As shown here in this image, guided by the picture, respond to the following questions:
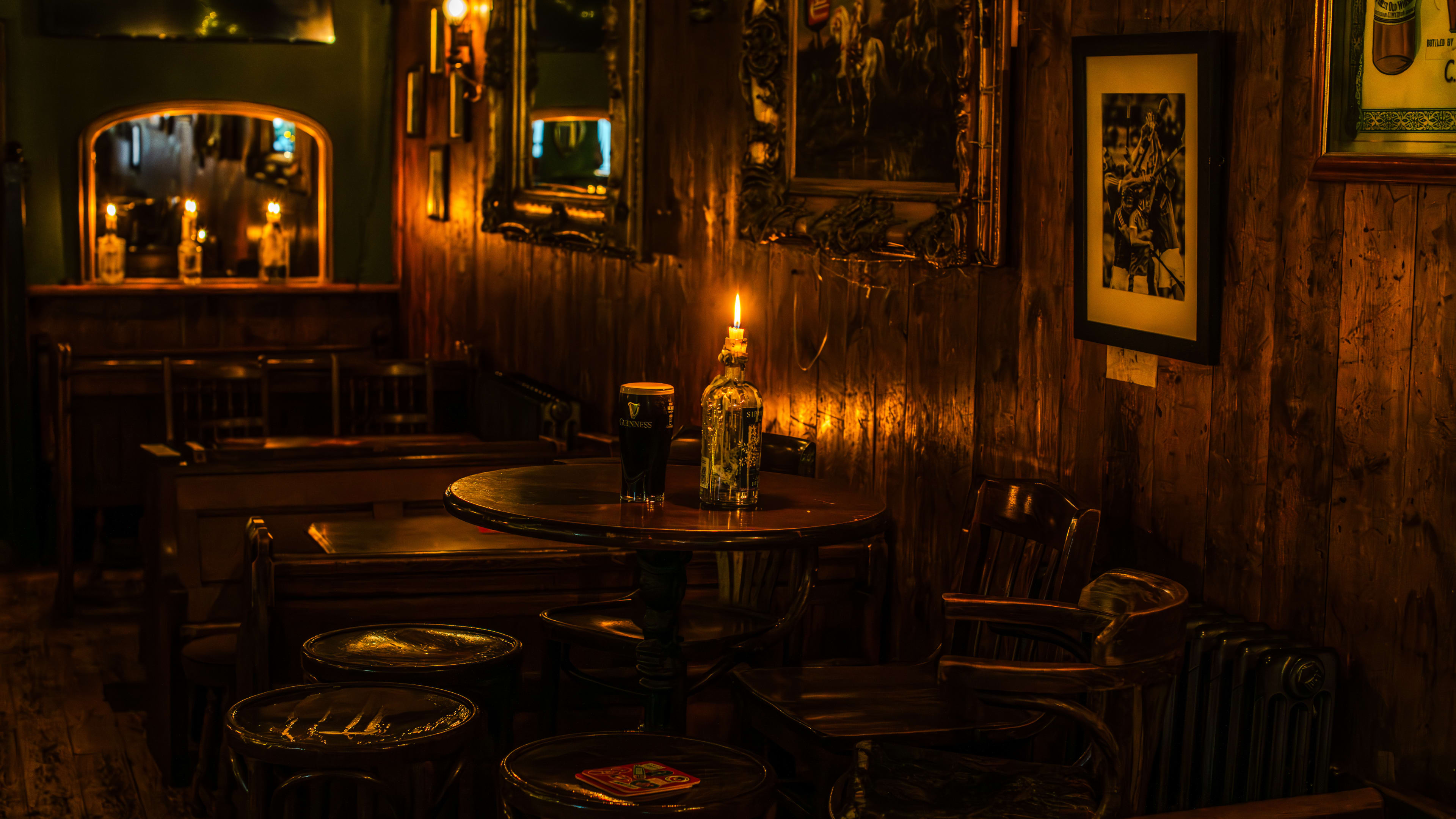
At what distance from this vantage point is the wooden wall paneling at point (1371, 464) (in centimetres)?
228

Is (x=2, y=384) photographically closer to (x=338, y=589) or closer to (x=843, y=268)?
(x=338, y=589)

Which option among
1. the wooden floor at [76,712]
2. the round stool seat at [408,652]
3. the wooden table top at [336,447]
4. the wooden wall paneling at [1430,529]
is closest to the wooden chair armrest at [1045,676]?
the wooden wall paneling at [1430,529]

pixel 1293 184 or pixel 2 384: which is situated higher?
pixel 1293 184

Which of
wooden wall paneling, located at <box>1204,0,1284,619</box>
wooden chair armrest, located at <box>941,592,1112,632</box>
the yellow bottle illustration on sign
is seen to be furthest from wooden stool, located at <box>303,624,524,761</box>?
the yellow bottle illustration on sign

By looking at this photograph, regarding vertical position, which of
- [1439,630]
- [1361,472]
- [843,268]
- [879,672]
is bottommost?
[879,672]

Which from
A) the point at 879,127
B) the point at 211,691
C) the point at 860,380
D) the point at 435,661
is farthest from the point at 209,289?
the point at 435,661

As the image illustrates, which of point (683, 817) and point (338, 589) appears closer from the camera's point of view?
point (683, 817)

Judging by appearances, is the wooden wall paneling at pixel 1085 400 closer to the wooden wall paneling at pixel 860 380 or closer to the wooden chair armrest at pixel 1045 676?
the wooden wall paneling at pixel 860 380

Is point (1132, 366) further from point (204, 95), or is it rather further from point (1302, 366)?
point (204, 95)

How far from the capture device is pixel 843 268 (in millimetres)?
3865

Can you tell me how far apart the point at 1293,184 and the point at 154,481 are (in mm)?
3243

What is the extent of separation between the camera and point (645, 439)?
108 inches

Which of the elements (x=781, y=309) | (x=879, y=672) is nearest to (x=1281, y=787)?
(x=879, y=672)

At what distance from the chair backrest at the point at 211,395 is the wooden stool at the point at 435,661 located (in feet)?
10.6
